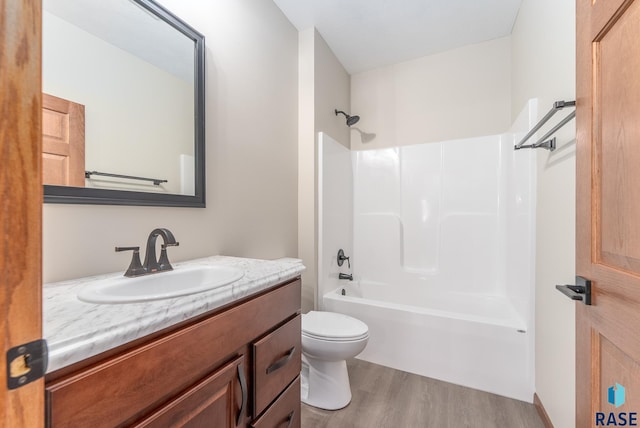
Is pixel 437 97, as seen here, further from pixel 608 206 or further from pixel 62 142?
pixel 62 142

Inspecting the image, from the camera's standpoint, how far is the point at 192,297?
2.31ft

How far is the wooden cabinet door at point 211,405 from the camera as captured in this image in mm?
610

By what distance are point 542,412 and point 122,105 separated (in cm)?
258

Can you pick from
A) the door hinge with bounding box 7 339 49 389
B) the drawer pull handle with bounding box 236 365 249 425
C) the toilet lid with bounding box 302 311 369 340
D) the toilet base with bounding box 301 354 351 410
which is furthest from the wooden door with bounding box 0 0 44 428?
the toilet base with bounding box 301 354 351 410

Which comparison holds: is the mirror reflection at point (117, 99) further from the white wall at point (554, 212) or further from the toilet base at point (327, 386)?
the white wall at point (554, 212)

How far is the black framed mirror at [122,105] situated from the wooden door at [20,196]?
680 millimetres

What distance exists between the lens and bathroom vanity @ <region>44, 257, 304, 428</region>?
0.47 meters

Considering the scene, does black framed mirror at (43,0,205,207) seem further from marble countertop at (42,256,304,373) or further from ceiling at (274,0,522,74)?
ceiling at (274,0,522,74)

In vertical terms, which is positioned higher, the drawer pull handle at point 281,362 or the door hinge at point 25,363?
the door hinge at point 25,363

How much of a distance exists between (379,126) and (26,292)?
114 inches

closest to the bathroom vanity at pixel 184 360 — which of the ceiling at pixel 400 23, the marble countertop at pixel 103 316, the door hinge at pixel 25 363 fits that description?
the marble countertop at pixel 103 316

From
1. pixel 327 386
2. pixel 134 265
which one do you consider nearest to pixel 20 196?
pixel 134 265

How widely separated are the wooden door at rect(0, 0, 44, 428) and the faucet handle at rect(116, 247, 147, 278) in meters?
0.69

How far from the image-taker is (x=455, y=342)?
6.10 ft
